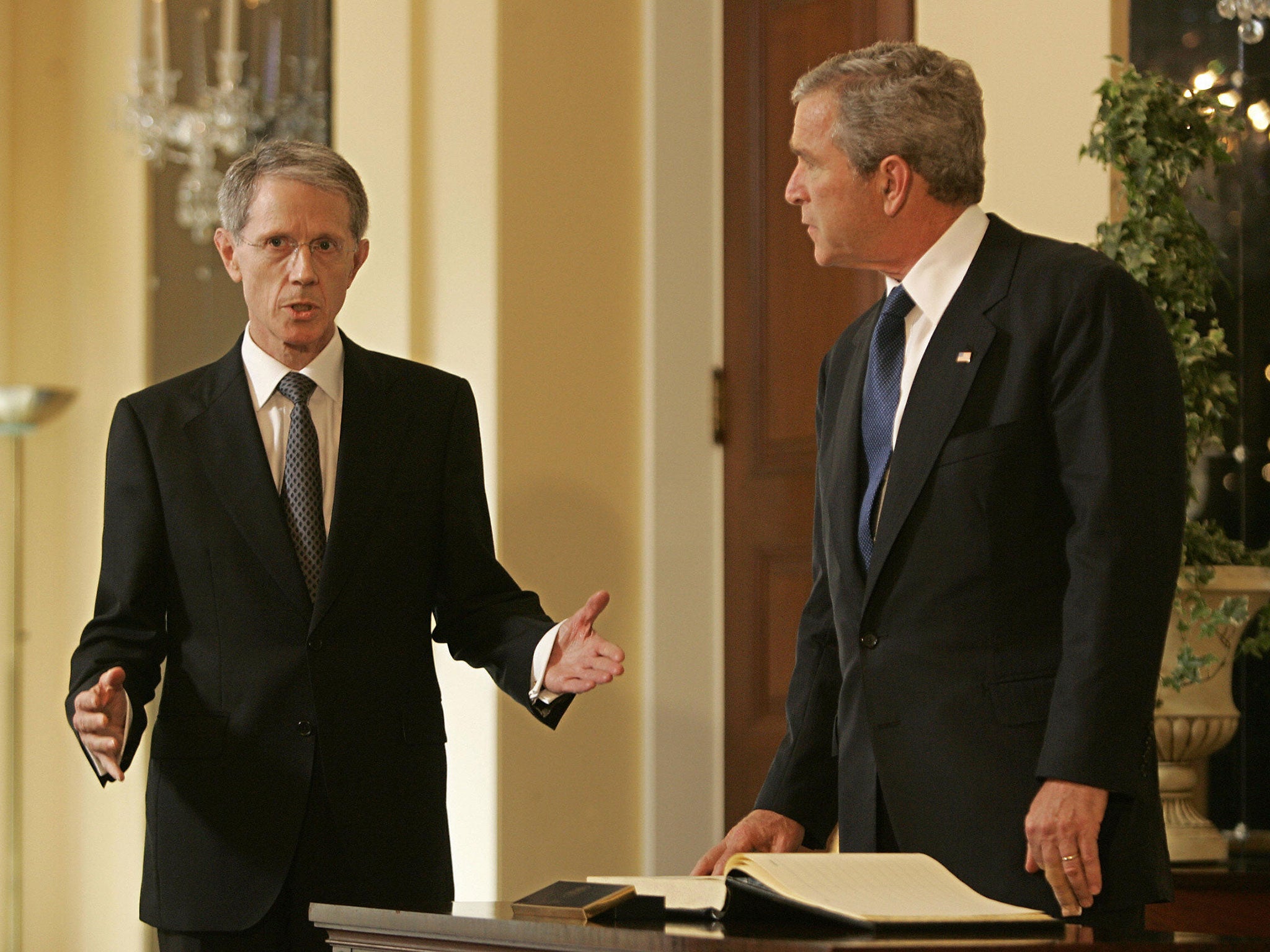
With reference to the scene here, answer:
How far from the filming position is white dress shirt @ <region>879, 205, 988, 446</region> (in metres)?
2.02

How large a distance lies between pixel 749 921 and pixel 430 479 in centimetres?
109

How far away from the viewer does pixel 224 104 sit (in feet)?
16.5

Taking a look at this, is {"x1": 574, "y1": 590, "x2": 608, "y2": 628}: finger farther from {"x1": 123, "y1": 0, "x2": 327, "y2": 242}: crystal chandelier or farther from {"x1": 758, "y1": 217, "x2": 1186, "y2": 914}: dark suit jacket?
{"x1": 123, "y1": 0, "x2": 327, "y2": 242}: crystal chandelier

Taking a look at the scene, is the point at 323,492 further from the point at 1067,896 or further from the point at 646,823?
the point at 646,823

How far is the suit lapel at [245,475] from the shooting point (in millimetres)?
2201

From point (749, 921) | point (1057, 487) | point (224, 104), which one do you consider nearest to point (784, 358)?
point (224, 104)

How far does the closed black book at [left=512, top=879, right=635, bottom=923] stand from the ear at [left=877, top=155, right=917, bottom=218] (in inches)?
39.1

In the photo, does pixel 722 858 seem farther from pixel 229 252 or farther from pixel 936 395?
pixel 229 252

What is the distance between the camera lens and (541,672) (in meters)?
2.20

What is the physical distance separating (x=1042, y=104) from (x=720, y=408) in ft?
4.31

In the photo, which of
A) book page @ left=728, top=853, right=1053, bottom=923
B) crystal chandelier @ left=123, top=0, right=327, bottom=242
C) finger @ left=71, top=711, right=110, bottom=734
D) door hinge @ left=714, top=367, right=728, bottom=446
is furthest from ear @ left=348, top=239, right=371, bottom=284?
crystal chandelier @ left=123, top=0, right=327, bottom=242

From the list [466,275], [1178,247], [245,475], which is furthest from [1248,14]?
[245,475]

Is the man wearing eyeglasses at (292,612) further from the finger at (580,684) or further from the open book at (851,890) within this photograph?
the open book at (851,890)

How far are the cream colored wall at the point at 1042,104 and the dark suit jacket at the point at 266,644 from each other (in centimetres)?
171
